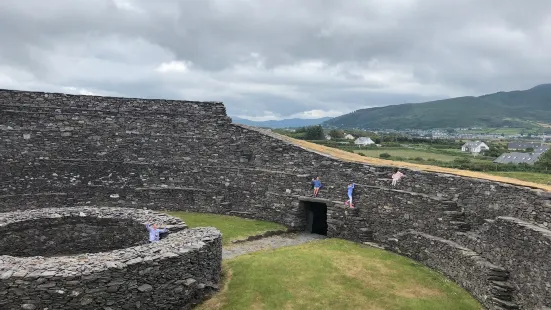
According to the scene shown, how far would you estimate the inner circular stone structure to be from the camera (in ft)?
42.9

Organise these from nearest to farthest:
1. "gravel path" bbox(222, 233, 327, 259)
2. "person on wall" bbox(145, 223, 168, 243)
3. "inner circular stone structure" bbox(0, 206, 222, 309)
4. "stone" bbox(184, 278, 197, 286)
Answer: "inner circular stone structure" bbox(0, 206, 222, 309) < "stone" bbox(184, 278, 197, 286) < "person on wall" bbox(145, 223, 168, 243) < "gravel path" bbox(222, 233, 327, 259)

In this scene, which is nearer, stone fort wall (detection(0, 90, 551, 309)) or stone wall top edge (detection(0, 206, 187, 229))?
stone wall top edge (detection(0, 206, 187, 229))

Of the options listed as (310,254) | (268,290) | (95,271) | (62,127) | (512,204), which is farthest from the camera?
(62,127)

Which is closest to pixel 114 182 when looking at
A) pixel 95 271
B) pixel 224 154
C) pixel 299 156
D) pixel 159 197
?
pixel 159 197

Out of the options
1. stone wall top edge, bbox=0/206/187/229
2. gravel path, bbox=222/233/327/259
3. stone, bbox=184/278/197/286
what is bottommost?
gravel path, bbox=222/233/327/259

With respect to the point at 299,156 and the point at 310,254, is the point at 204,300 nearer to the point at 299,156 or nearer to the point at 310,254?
the point at 310,254

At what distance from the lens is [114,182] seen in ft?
97.9

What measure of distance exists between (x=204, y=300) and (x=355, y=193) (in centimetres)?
1176

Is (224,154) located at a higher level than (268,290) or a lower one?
higher

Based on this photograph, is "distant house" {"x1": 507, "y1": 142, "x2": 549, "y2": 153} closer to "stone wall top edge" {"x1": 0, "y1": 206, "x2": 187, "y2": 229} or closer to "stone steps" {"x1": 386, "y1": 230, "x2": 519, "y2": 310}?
"stone steps" {"x1": 386, "y1": 230, "x2": 519, "y2": 310}

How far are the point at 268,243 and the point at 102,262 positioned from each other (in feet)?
35.7

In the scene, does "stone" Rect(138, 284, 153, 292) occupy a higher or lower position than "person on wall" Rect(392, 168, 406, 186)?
lower

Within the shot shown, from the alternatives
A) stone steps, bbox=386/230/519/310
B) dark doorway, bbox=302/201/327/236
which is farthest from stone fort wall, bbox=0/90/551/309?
dark doorway, bbox=302/201/327/236

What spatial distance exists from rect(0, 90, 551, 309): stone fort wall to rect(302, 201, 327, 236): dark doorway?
0.62 m
